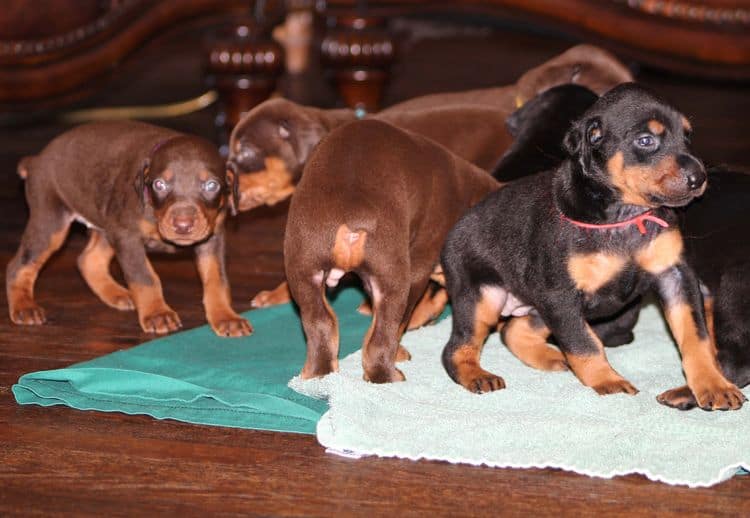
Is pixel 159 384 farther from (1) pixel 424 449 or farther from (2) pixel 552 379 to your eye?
(2) pixel 552 379

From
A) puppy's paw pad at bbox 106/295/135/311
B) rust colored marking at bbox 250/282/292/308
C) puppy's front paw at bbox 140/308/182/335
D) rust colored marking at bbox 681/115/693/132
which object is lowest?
puppy's paw pad at bbox 106/295/135/311

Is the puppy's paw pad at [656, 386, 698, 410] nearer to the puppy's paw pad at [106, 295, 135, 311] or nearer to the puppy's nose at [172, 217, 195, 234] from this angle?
the puppy's nose at [172, 217, 195, 234]

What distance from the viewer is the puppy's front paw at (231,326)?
436 cm

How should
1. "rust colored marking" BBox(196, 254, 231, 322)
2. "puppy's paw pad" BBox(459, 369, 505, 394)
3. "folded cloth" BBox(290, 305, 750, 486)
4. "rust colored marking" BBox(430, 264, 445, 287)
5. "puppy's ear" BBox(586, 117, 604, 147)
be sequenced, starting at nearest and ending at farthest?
"folded cloth" BBox(290, 305, 750, 486) → "puppy's ear" BBox(586, 117, 604, 147) → "puppy's paw pad" BBox(459, 369, 505, 394) → "rust colored marking" BBox(430, 264, 445, 287) → "rust colored marking" BBox(196, 254, 231, 322)

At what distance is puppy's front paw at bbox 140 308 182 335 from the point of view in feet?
14.5

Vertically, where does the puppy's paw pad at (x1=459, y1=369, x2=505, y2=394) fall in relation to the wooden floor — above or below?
below

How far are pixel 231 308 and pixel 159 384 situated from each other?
888 mm

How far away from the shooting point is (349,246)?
3.61 m

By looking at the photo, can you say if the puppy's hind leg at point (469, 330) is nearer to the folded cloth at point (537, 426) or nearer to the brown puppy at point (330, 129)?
the folded cloth at point (537, 426)

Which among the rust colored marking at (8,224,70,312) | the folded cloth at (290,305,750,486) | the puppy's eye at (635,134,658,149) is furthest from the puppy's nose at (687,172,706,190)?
the rust colored marking at (8,224,70,312)

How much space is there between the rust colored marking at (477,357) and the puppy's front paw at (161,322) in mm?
1176

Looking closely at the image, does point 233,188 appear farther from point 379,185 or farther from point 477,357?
point 477,357

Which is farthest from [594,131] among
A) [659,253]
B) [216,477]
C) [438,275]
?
[216,477]

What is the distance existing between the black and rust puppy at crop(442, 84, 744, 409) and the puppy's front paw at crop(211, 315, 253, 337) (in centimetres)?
89
